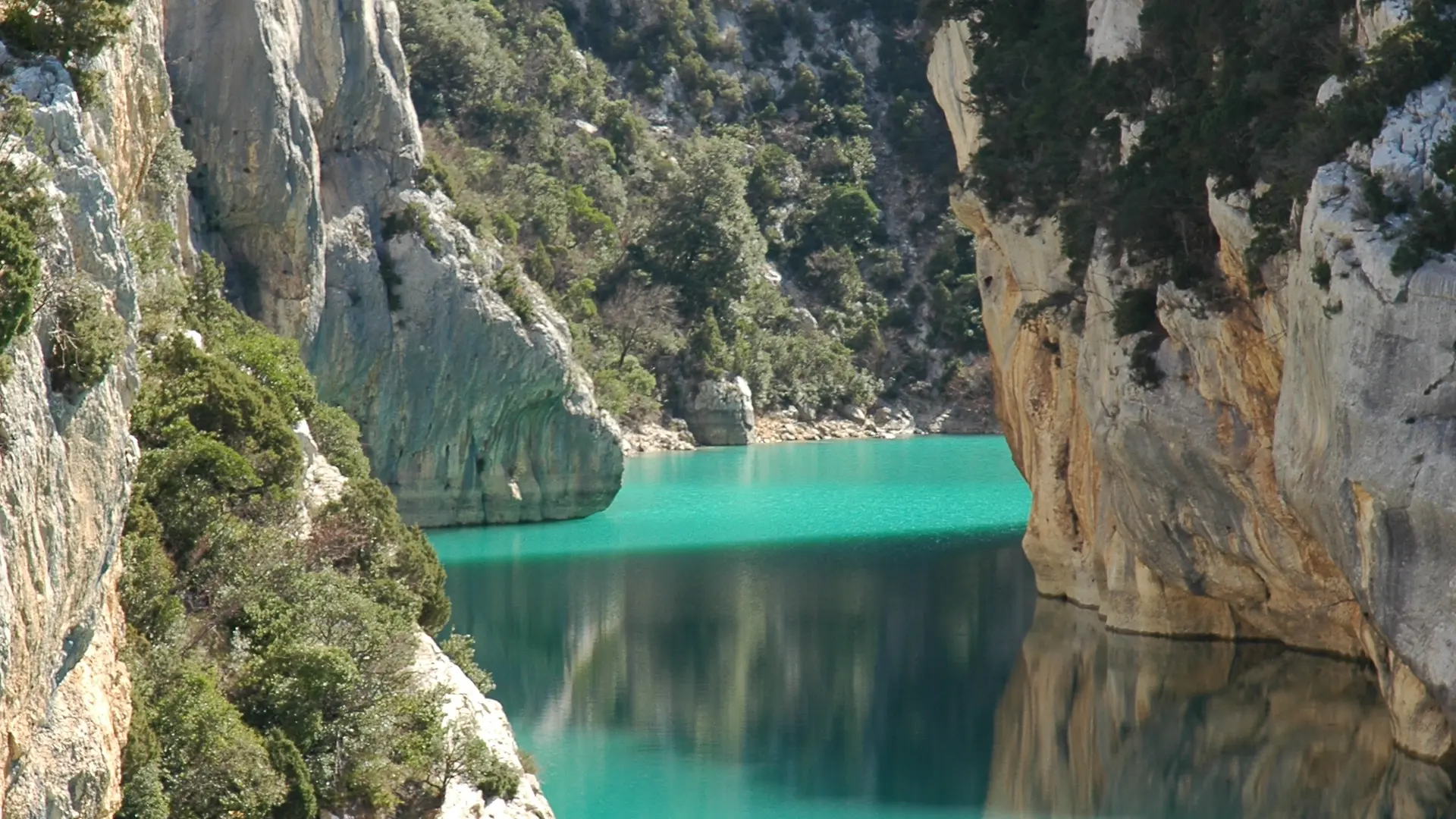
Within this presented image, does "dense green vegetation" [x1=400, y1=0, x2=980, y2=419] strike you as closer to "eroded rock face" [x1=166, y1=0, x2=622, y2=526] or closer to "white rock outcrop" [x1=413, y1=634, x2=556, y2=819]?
"eroded rock face" [x1=166, y1=0, x2=622, y2=526]

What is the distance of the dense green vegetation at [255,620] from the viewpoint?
16.7 meters

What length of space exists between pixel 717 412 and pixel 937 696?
5435cm

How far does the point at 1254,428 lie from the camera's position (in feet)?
90.1

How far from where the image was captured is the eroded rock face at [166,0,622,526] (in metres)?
41.2

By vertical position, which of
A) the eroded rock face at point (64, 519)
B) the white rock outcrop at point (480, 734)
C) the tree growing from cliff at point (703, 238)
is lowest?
the white rock outcrop at point (480, 734)

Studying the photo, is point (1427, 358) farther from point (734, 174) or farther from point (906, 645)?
point (734, 174)

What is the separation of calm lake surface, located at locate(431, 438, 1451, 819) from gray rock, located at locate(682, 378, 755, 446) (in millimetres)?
33987

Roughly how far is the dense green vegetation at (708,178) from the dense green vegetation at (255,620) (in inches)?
1479

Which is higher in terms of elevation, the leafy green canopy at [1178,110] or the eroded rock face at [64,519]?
the leafy green canopy at [1178,110]

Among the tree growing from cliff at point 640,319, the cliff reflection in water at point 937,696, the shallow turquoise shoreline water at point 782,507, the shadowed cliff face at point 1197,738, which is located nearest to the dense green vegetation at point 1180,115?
the shadowed cliff face at point 1197,738

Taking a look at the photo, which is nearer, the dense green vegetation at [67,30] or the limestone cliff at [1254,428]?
the dense green vegetation at [67,30]

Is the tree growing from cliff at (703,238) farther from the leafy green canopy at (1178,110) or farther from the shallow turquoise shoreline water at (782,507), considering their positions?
the leafy green canopy at (1178,110)

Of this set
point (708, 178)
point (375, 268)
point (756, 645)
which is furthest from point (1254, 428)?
Result: point (708, 178)

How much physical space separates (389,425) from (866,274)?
50.9m
